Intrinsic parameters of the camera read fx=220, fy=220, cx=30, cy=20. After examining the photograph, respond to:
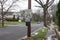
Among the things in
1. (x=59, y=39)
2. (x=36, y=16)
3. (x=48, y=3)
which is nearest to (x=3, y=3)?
(x=48, y=3)

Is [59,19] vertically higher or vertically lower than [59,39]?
higher

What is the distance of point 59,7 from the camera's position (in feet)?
41.0

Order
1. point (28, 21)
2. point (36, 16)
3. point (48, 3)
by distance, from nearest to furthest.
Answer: point (28, 21) → point (48, 3) → point (36, 16)

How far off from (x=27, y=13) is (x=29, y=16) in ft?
0.96

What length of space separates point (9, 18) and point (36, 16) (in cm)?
1290

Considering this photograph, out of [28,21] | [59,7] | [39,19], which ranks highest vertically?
[59,7]

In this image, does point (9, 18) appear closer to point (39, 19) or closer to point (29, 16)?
point (39, 19)

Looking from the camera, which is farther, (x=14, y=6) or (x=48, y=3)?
(x=14, y=6)

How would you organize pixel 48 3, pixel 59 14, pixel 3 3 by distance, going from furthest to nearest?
pixel 3 3
pixel 48 3
pixel 59 14

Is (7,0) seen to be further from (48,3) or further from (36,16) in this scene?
(36,16)

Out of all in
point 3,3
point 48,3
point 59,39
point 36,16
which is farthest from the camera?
point 36,16

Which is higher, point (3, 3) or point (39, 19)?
point (3, 3)

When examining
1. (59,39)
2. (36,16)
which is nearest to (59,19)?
(59,39)

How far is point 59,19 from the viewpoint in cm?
1247
